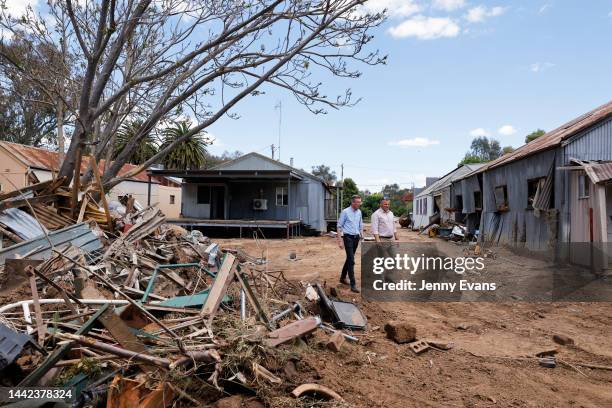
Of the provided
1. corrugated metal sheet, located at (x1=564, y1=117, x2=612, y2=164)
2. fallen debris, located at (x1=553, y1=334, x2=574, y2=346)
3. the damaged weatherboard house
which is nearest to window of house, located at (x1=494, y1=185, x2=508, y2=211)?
corrugated metal sheet, located at (x1=564, y1=117, x2=612, y2=164)

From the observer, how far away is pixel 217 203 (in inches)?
1012

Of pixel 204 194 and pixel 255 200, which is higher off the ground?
pixel 204 194

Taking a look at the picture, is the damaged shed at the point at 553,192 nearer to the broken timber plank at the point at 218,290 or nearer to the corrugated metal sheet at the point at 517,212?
the corrugated metal sheet at the point at 517,212

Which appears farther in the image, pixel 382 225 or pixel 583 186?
pixel 583 186

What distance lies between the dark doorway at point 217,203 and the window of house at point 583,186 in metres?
18.4

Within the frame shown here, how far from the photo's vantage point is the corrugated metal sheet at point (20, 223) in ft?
22.9

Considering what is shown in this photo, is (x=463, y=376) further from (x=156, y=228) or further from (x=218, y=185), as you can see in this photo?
(x=218, y=185)

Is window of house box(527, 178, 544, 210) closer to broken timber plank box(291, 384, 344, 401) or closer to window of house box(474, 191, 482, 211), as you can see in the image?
window of house box(474, 191, 482, 211)

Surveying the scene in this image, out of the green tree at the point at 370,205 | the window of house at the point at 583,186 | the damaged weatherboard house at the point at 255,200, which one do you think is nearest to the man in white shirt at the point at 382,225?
the window of house at the point at 583,186

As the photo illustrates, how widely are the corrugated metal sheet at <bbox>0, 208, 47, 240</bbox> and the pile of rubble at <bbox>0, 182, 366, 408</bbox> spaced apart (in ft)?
0.05

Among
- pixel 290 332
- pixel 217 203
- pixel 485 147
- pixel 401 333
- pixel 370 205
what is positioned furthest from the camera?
pixel 485 147

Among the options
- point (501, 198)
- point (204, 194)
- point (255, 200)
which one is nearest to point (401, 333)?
point (501, 198)

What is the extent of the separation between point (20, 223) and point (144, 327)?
4424 millimetres

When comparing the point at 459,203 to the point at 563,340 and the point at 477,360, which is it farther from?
the point at 477,360
